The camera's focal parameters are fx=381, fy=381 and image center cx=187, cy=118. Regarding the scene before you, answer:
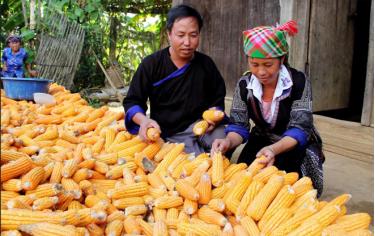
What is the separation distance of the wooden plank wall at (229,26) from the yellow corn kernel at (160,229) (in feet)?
13.8

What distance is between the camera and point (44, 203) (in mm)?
1824

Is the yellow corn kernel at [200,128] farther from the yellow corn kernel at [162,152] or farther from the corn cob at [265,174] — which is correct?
the corn cob at [265,174]

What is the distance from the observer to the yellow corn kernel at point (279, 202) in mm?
1975

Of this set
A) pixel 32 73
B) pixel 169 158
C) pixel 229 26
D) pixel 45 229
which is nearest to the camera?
pixel 45 229

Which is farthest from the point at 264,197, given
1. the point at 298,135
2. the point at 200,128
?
the point at 200,128

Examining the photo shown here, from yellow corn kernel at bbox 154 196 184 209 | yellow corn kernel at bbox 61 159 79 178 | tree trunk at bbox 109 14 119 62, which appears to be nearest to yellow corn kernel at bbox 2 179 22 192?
yellow corn kernel at bbox 61 159 79 178

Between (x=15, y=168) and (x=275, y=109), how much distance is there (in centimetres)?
177

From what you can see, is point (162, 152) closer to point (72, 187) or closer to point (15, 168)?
point (72, 187)

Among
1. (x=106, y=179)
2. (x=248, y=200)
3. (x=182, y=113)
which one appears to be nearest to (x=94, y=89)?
(x=182, y=113)

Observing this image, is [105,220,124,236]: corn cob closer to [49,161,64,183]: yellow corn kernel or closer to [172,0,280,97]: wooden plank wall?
[49,161,64,183]: yellow corn kernel

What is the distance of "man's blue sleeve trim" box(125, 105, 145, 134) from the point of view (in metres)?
3.06

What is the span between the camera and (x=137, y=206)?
2049 mm

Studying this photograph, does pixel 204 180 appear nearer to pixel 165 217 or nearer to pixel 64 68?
pixel 165 217

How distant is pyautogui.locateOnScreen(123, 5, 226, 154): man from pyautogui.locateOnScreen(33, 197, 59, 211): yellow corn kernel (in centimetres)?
123
